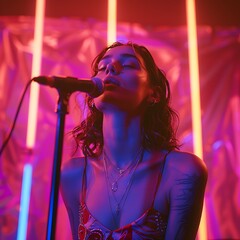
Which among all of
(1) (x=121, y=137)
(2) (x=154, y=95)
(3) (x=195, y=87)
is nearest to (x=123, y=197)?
(1) (x=121, y=137)

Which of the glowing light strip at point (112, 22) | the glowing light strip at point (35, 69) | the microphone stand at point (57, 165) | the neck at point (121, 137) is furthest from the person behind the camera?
the glowing light strip at point (112, 22)

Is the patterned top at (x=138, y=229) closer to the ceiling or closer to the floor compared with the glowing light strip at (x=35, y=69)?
closer to the floor

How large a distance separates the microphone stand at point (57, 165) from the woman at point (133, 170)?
Answer: 0.34 meters

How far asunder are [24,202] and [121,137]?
1235mm

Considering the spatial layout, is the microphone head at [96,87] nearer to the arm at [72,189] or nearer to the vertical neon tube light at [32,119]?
the arm at [72,189]

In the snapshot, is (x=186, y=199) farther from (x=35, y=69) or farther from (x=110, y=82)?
(x=35, y=69)

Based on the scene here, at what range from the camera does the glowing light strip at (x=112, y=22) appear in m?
2.55

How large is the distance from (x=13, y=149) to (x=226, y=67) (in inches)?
71.7

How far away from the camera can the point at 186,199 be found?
1238 millimetres

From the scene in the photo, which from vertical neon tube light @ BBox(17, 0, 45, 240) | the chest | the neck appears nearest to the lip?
the neck

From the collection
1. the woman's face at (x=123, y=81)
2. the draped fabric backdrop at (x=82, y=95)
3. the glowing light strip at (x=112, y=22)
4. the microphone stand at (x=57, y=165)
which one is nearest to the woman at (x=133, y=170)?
the woman's face at (x=123, y=81)

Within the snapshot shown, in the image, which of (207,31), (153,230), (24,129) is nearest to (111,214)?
(153,230)

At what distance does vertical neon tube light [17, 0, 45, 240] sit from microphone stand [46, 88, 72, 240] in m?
1.51

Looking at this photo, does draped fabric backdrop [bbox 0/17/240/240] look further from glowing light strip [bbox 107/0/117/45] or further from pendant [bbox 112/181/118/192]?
pendant [bbox 112/181/118/192]
